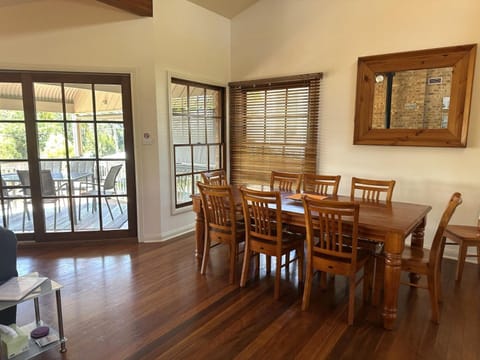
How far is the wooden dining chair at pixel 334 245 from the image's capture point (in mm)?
2312

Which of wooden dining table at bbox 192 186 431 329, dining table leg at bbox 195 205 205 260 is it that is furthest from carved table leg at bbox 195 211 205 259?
wooden dining table at bbox 192 186 431 329

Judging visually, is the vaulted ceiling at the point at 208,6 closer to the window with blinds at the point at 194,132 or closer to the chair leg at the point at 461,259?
the window with blinds at the point at 194,132

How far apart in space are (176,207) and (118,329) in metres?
2.25

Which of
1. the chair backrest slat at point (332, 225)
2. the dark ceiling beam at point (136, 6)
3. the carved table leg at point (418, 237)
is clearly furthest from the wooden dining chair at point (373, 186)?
the dark ceiling beam at point (136, 6)

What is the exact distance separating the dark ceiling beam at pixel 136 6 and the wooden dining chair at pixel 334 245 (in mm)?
2903

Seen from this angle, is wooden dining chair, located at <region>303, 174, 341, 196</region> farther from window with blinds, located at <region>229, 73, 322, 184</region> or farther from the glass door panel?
the glass door panel

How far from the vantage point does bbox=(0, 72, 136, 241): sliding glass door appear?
380cm

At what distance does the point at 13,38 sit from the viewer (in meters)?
3.55

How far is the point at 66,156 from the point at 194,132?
5.63 feet

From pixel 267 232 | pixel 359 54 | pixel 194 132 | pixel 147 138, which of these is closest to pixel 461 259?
pixel 267 232

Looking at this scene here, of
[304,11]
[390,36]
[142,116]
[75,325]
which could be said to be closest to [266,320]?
[75,325]

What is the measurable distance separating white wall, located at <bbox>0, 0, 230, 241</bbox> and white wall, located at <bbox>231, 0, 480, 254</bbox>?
3.12ft

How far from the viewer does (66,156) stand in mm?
3945

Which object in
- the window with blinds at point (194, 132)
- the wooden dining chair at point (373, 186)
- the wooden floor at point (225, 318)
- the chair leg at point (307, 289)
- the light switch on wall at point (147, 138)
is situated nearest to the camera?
the wooden floor at point (225, 318)
